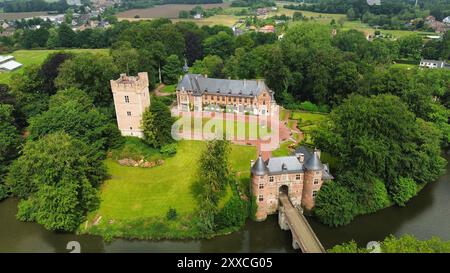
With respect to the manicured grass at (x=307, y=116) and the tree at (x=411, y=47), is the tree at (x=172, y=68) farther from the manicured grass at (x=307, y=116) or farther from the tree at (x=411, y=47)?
the tree at (x=411, y=47)

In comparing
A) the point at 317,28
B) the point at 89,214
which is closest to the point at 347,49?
the point at 317,28

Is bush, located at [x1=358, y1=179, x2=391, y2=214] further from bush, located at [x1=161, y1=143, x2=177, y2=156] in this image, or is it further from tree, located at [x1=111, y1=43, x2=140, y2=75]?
tree, located at [x1=111, y1=43, x2=140, y2=75]

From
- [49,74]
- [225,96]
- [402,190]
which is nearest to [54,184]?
[225,96]

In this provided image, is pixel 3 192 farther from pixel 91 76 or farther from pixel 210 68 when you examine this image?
pixel 210 68

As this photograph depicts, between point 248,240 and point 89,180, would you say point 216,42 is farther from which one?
point 248,240

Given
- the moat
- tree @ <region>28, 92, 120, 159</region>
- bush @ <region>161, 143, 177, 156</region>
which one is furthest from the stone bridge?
tree @ <region>28, 92, 120, 159</region>

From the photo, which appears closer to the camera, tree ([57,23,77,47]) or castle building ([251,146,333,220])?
castle building ([251,146,333,220])
